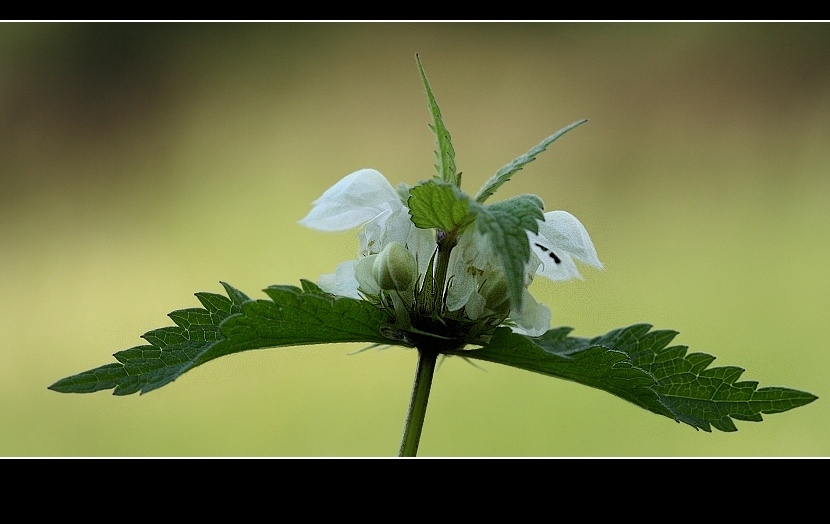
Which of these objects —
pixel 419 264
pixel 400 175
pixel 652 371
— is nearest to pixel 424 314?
pixel 419 264

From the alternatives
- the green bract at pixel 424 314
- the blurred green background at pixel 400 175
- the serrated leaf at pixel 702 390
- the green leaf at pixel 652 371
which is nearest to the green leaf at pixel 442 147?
the green bract at pixel 424 314

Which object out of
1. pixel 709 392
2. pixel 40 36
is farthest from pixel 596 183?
pixel 709 392

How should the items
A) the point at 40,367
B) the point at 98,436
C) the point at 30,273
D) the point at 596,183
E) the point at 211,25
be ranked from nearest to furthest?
the point at 98,436 → the point at 40,367 → the point at 30,273 → the point at 596,183 → the point at 211,25

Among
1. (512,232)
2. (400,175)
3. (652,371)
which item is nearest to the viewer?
(512,232)

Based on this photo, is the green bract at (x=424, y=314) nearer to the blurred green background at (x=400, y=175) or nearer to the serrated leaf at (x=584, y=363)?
the serrated leaf at (x=584, y=363)

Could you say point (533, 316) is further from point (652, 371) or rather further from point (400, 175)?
point (400, 175)

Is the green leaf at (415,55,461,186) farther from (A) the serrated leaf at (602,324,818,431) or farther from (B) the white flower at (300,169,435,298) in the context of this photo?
(A) the serrated leaf at (602,324,818,431)

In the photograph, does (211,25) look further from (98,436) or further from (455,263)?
(455,263)
